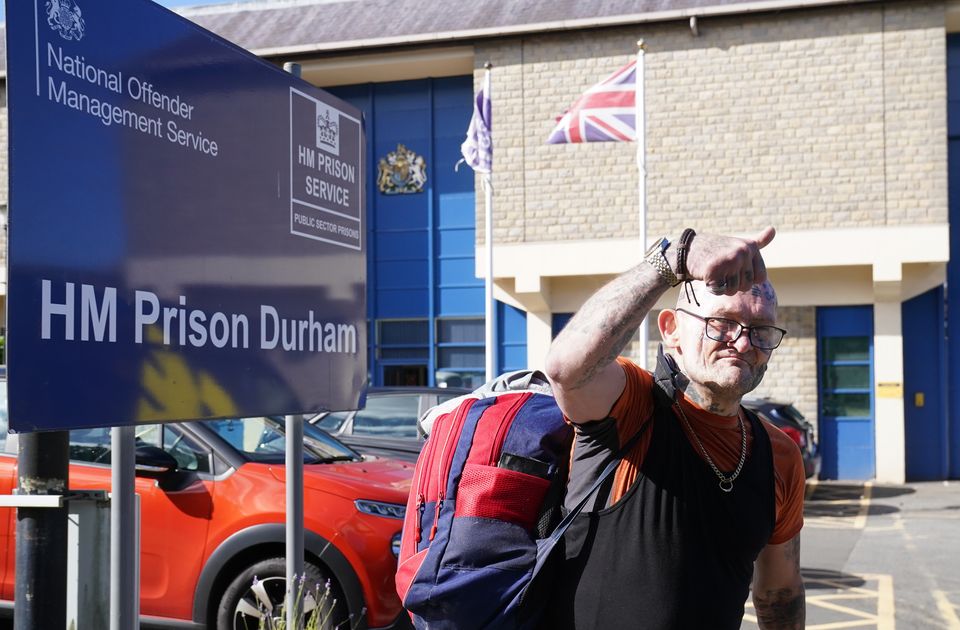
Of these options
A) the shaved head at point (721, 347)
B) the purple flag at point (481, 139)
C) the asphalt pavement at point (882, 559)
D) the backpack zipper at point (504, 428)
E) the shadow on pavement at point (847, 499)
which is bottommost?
the shadow on pavement at point (847, 499)

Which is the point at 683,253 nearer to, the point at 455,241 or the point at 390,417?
the point at 390,417

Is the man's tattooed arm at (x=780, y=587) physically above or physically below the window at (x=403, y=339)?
below

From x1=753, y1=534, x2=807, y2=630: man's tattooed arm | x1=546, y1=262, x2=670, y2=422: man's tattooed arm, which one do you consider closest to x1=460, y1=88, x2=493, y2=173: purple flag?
x1=753, y1=534, x2=807, y2=630: man's tattooed arm

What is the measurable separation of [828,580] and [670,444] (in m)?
7.51

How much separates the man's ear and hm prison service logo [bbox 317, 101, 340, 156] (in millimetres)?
1743

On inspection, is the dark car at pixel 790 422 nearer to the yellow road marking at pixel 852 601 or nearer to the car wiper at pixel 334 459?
the yellow road marking at pixel 852 601

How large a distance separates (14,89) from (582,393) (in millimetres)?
1362

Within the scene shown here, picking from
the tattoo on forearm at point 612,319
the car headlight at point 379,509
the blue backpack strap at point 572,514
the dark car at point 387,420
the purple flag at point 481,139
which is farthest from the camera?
the purple flag at point 481,139

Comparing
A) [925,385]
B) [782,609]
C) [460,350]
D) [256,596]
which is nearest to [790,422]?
[925,385]

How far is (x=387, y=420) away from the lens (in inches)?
408

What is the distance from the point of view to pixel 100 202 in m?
2.56

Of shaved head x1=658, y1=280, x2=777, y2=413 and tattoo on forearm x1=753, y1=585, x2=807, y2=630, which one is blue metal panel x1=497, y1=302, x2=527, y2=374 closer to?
tattoo on forearm x1=753, y1=585, x2=807, y2=630

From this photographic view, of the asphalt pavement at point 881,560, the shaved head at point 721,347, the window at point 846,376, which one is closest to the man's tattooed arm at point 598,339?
the shaved head at point 721,347

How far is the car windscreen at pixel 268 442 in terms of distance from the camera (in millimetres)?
6230
